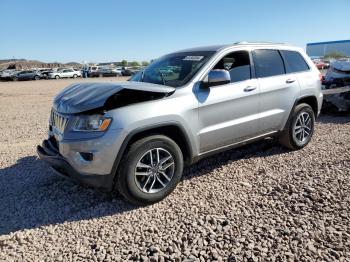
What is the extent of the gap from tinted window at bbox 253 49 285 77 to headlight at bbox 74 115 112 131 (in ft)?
8.39

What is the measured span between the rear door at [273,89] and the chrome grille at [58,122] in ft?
9.07

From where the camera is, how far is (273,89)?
5156mm

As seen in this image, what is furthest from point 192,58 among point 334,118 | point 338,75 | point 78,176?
point 338,75

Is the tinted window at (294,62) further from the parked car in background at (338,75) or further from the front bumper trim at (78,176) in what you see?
the parked car in background at (338,75)

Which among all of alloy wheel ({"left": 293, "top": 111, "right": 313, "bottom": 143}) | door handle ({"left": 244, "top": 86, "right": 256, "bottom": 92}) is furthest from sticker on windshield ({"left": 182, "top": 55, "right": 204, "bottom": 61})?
alloy wheel ({"left": 293, "top": 111, "right": 313, "bottom": 143})

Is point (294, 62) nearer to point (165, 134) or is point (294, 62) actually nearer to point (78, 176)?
point (165, 134)

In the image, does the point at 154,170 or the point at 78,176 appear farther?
the point at 154,170

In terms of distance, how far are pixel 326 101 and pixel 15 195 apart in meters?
8.02

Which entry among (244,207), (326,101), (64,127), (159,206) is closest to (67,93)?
(64,127)

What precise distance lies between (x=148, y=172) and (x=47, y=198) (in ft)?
4.57

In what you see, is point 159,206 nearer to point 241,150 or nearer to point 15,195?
point 15,195

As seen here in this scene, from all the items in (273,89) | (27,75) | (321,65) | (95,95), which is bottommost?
(321,65)

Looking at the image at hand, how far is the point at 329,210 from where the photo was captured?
368cm

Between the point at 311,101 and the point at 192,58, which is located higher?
the point at 192,58
